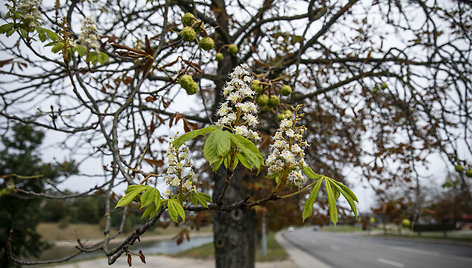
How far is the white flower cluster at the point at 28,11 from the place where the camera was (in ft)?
4.93

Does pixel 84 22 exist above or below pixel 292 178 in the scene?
above

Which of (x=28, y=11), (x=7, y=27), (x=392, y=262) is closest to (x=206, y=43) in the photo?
(x=28, y=11)

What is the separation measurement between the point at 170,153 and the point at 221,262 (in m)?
2.82

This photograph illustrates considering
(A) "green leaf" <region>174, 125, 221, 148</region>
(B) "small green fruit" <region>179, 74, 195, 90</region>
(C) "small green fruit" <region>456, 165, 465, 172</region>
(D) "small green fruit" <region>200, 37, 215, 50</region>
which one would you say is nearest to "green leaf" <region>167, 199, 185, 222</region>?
(A) "green leaf" <region>174, 125, 221, 148</region>

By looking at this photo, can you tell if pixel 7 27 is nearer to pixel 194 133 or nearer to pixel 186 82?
pixel 186 82

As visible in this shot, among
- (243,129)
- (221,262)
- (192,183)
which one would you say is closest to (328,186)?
(243,129)

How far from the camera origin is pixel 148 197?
2.96 ft

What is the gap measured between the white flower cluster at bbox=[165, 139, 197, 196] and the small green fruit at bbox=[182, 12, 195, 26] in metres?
0.88

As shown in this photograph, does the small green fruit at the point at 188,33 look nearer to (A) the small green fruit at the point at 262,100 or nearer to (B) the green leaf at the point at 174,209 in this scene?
(A) the small green fruit at the point at 262,100

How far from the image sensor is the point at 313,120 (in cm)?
462

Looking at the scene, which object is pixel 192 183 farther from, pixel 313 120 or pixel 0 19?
pixel 313 120

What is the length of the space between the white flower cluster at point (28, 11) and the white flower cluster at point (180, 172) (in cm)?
125

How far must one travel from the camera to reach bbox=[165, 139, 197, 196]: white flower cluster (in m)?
1.06

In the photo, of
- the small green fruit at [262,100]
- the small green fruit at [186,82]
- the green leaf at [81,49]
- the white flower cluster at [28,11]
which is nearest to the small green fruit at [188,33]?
the small green fruit at [186,82]
